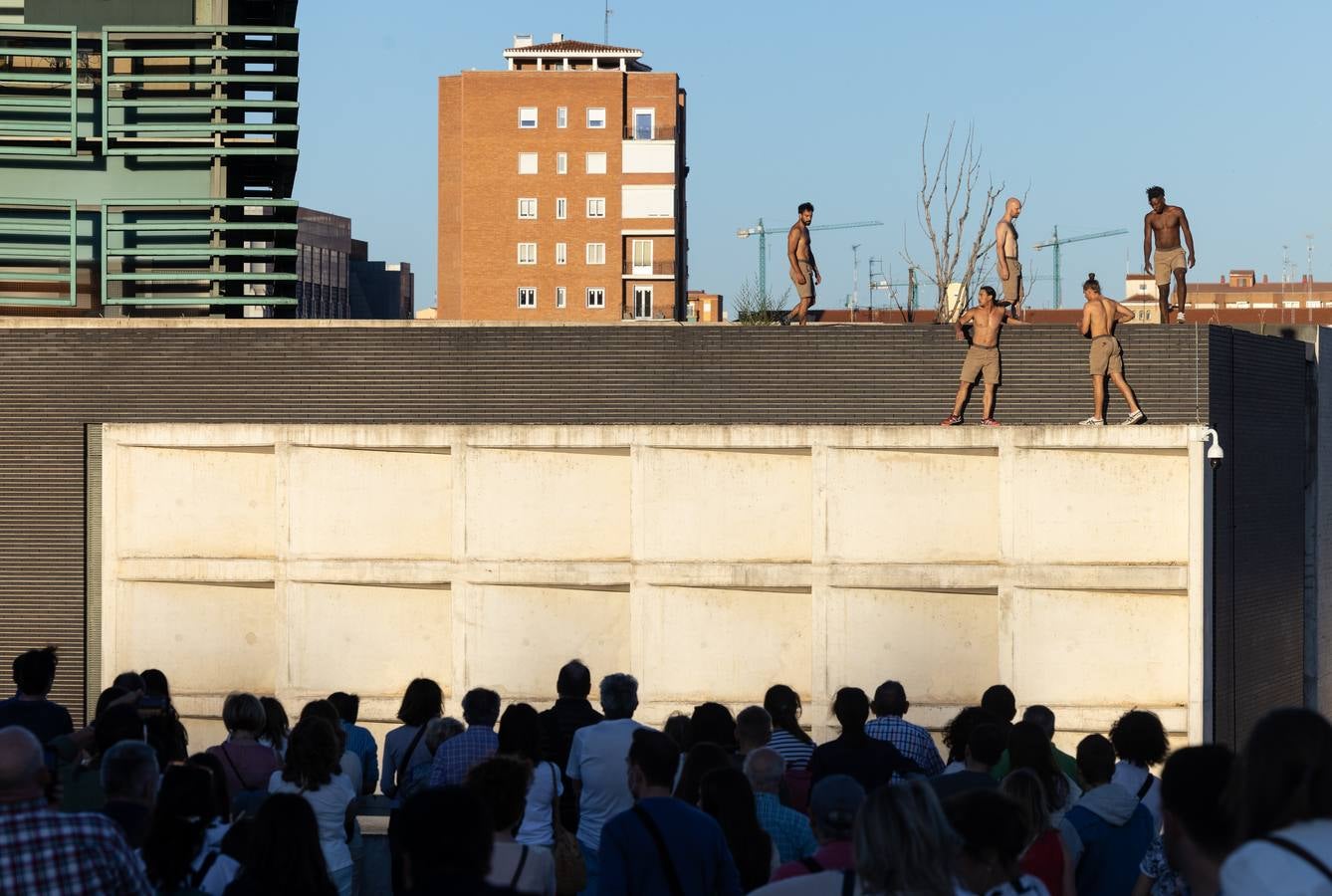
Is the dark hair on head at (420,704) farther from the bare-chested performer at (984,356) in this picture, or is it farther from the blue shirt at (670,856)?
the bare-chested performer at (984,356)

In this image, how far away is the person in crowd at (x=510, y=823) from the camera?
595 cm

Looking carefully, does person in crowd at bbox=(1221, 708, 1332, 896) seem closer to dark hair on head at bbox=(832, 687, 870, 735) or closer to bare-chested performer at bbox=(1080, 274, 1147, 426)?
dark hair on head at bbox=(832, 687, 870, 735)

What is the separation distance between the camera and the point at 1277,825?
3883mm

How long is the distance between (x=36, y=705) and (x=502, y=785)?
11.7 feet

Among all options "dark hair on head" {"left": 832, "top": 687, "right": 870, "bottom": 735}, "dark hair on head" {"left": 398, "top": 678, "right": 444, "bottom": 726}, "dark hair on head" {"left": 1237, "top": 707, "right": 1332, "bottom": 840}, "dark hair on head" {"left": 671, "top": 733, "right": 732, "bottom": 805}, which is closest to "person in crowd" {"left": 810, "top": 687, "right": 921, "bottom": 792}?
"dark hair on head" {"left": 832, "top": 687, "right": 870, "bottom": 735}

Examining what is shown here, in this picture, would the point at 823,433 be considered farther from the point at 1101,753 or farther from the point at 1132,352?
the point at 1101,753

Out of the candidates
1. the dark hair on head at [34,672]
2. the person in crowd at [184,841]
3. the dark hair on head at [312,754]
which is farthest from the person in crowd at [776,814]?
the dark hair on head at [34,672]

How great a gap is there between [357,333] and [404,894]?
13178 millimetres

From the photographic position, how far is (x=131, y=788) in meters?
6.00

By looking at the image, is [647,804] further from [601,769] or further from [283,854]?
[601,769]

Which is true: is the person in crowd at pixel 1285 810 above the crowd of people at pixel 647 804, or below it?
above

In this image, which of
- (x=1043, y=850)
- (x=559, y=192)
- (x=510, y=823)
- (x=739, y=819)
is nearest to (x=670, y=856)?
(x=739, y=819)

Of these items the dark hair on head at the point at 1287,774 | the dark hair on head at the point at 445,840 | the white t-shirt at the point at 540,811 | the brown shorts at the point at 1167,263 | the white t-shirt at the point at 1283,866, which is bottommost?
the white t-shirt at the point at 540,811

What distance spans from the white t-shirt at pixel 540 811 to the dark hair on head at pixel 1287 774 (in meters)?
4.51
